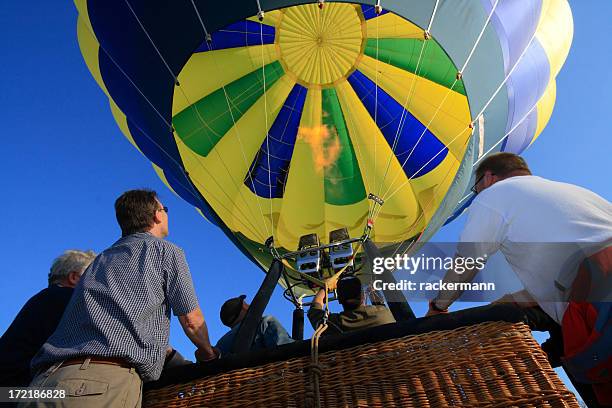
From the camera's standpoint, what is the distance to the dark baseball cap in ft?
8.58

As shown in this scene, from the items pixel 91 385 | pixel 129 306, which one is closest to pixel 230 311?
pixel 129 306

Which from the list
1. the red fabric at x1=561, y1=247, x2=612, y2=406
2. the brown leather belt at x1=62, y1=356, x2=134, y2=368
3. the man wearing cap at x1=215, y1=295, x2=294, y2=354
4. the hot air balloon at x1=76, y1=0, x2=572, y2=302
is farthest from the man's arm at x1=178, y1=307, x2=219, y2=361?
the hot air balloon at x1=76, y1=0, x2=572, y2=302

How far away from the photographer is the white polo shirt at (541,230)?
1.35m

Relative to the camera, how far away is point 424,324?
1.16 metres

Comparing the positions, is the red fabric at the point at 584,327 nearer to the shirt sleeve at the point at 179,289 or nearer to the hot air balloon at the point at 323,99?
the shirt sleeve at the point at 179,289

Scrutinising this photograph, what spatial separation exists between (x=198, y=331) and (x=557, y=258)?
99 cm

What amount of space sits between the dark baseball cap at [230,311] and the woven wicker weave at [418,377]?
1.40 metres

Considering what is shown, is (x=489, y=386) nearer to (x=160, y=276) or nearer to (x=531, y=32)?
(x=160, y=276)

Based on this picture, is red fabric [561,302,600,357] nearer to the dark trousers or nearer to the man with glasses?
the dark trousers

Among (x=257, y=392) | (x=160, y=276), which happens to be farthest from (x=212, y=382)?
(x=160, y=276)

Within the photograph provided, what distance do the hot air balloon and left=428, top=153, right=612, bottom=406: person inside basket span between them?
2855 millimetres

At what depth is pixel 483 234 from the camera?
5.05 ft

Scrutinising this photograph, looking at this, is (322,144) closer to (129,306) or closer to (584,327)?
(129,306)

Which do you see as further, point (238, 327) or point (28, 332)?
point (238, 327)
